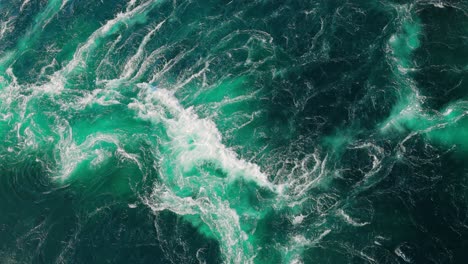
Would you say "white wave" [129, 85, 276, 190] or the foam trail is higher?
the foam trail

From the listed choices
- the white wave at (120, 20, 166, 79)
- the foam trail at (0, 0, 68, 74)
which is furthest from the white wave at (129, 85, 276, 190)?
the foam trail at (0, 0, 68, 74)

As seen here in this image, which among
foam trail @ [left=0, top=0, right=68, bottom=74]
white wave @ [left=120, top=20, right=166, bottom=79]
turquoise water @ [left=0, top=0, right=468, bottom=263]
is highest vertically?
foam trail @ [left=0, top=0, right=68, bottom=74]

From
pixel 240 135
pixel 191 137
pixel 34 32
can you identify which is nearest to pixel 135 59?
pixel 191 137

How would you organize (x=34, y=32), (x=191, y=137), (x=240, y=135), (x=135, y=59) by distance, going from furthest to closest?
(x=34, y=32), (x=135, y=59), (x=191, y=137), (x=240, y=135)

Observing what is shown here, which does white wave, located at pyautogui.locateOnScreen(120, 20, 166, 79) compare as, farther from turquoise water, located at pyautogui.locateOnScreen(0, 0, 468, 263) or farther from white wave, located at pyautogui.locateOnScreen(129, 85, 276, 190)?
white wave, located at pyautogui.locateOnScreen(129, 85, 276, 190)

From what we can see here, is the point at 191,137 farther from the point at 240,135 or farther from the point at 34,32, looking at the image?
the point at 34,32

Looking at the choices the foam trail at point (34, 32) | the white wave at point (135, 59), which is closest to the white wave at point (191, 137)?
the white wave at point (135, 59)

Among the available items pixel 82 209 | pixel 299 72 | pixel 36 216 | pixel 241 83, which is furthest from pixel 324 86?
pixel 36 216

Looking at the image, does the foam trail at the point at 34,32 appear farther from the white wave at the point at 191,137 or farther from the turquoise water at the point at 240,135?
the white wave at the point at 191,137
